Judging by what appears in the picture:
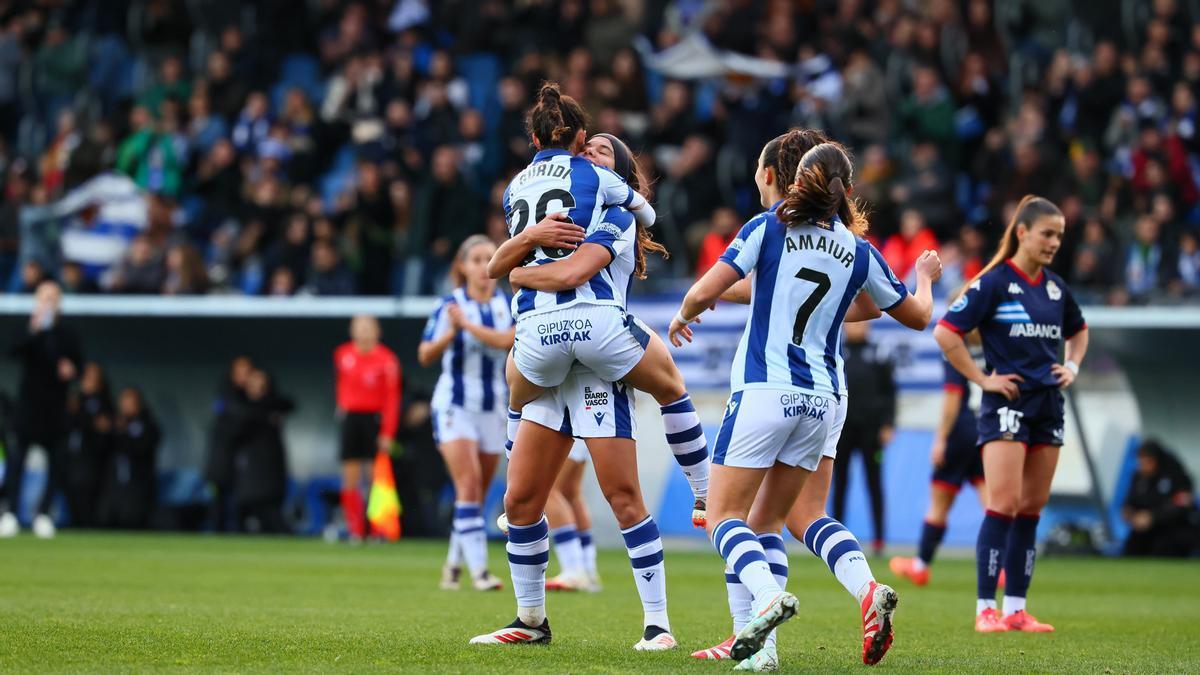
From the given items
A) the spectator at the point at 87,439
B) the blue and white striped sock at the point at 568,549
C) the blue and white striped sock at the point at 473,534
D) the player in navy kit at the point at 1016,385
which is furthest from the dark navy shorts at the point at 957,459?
the spectator at the point at 87,439

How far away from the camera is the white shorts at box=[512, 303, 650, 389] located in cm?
691

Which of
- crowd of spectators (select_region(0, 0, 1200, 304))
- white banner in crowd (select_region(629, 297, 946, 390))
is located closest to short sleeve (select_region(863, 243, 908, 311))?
white banner in crowd (select_region(629, 297, 946, 390))

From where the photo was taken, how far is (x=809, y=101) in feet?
65.8

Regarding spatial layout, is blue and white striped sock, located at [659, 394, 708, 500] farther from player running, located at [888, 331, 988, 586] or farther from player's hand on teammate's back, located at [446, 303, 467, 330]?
player running, located at [888, 331, 988, 586]

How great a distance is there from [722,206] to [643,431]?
Answer: 10.6ft

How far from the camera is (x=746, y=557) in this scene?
6.38m

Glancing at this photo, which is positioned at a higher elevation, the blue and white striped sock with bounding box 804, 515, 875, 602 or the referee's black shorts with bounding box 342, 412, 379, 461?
the referee's black shorts with bounding box 342, 412, 379, 461

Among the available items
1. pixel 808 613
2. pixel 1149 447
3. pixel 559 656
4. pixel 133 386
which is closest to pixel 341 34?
pixel 133 386

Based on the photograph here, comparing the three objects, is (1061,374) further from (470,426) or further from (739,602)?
(470,426)

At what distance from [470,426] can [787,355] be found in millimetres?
5318

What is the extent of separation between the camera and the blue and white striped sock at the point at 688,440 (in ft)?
24.2

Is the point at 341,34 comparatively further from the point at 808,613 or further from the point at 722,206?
the point at 808,613

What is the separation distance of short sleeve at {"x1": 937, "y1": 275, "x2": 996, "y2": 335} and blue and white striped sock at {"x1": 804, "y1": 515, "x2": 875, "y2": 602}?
2.51 meters

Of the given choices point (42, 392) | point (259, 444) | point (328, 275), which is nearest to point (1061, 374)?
point (328, 275)
